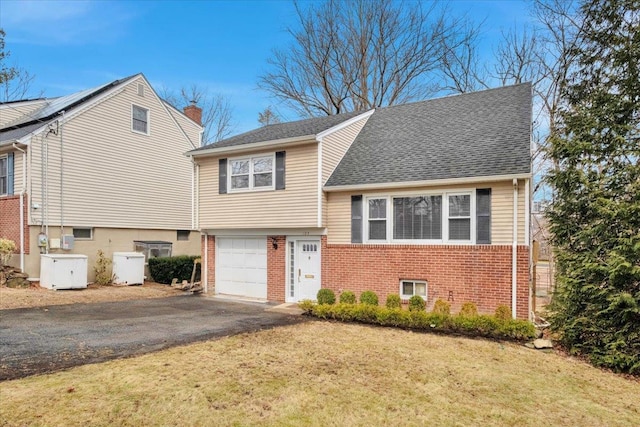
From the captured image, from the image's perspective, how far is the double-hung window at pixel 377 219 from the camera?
11719 mm

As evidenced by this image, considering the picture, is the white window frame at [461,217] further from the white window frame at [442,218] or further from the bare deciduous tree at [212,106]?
the bare deciduous tree at [212,106]

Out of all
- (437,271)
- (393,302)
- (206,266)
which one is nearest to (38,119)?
(206,266)

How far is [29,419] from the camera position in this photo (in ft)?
13.8

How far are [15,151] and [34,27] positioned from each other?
6.72 meters

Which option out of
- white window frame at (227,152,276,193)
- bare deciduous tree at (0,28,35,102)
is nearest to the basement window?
Result: white window frame at (227,152,276,193)

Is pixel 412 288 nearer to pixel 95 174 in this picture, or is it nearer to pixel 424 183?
pixel 424 183

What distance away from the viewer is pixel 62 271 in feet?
44.9

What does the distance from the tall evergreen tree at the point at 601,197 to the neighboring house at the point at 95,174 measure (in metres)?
11.3

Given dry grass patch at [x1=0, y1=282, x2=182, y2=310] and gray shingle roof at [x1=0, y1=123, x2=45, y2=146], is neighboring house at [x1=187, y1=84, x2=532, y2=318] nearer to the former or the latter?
dry grass patch at [x1=0, y1=282, x2=182, y2=310]

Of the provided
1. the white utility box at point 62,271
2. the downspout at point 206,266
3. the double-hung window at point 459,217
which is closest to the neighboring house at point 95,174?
the downspout at point 206,266

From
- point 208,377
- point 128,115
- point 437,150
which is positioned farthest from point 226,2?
point 208,377

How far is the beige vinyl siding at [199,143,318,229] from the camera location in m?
12.3

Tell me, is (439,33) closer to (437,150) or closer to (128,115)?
(437,150)

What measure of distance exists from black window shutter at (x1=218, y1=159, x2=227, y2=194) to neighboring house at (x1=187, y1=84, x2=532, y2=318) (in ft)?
0.15
